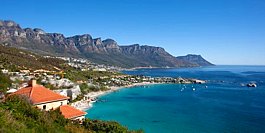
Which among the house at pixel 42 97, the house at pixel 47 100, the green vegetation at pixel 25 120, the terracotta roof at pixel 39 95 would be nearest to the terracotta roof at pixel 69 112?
the house at pixel 47 100

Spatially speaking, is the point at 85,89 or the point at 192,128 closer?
the point at 192,128

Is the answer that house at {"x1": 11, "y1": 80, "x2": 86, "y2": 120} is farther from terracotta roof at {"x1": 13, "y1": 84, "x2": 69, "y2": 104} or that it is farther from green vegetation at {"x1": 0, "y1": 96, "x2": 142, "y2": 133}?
green vegetation at {"x1": 0, "y1": 96, "x2": 142, "y2": 133}

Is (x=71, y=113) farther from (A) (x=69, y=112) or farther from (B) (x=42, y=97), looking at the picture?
(B) (x=42, y=97)

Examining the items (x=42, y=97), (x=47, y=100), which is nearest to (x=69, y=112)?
(x=47, y=100)

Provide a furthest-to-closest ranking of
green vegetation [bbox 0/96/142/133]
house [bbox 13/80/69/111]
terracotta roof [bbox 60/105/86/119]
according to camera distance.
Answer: house [bbox 13/80/69/111] → terracotta roof [bbox 60/105/86/119] → green vegetation [bbox 0/96/142/133]

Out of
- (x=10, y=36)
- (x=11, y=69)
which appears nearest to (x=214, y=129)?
(x=11, y=69)

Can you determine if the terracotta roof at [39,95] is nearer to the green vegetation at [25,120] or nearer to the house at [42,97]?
the house at [42,97]

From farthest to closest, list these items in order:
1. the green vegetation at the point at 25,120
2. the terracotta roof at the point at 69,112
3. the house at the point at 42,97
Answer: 1. the house at the point at 42,97
2. the terracotta roof at the point at 69,112
3. the green vegetation at the point at 25,120

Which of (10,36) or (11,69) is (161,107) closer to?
(11,69)

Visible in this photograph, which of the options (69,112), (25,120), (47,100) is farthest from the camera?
(47,100)

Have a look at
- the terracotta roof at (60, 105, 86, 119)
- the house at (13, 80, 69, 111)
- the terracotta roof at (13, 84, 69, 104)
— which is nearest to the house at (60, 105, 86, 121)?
the terracotta roof at (60, 105, 86, 119)

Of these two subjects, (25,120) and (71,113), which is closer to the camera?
(25,120)
